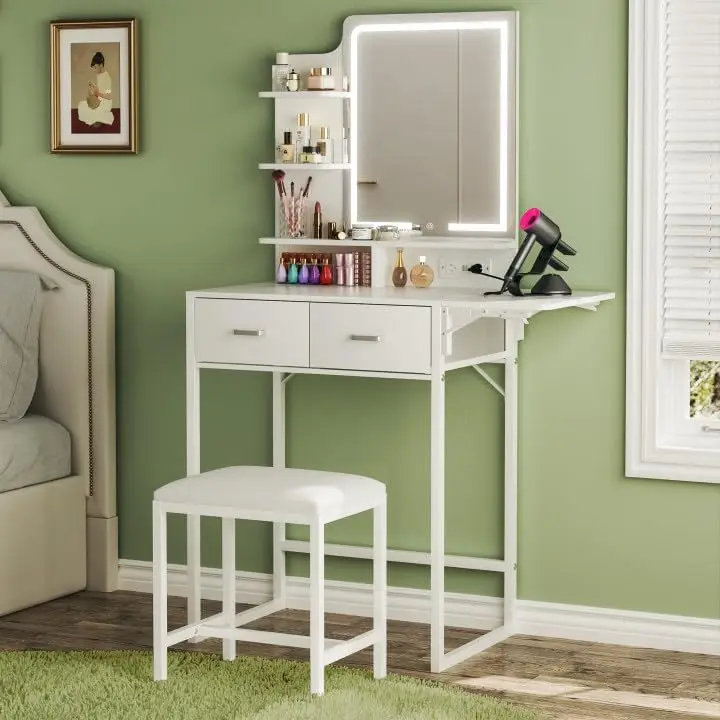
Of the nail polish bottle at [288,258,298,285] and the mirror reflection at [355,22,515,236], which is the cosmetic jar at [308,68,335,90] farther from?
the nail polish bottle at [288,258,298,285]

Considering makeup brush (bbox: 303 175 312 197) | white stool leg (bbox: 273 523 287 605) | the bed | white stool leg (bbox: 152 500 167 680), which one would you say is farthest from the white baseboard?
makeup brush (bbox: 303 175 312 197)

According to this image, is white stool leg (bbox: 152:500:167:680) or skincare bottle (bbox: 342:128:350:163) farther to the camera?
skincare bottle (bbox: 342:128:350:163)

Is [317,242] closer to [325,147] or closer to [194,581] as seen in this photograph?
[325,147]

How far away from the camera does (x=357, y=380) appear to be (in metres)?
4.11

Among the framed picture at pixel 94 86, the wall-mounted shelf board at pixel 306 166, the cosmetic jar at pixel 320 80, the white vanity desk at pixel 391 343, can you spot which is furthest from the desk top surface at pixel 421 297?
the framed picture at pixel 94 86

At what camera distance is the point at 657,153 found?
3.70 metres

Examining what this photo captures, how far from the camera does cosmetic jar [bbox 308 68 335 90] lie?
3955 mm

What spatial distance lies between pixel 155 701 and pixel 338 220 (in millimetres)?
1487

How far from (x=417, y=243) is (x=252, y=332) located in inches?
22.2

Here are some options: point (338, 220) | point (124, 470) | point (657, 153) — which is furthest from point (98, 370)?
point (657, 153)

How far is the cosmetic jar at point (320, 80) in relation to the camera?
396 centimetres

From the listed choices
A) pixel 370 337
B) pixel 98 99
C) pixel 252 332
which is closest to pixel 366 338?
pixel 370 337

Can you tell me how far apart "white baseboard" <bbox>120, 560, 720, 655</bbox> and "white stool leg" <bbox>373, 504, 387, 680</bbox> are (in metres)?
0.62

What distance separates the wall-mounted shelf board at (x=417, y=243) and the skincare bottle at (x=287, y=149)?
231 millimetres
